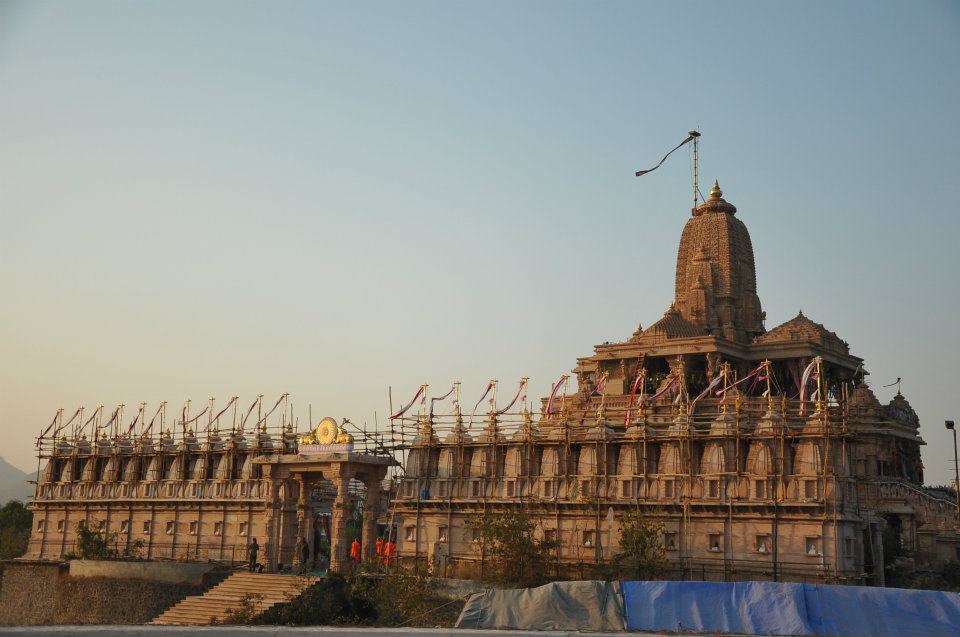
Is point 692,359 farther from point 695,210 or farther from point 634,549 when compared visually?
point 634,549

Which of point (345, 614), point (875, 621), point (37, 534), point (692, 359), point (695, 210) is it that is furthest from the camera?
point (695, 210)

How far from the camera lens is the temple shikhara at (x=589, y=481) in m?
47.1

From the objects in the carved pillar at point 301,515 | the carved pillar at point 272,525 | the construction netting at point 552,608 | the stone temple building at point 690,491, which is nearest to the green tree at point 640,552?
the stone temple building at point 690,491

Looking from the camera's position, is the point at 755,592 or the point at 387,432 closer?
the point at 755,592

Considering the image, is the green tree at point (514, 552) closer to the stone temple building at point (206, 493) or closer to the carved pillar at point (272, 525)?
the stone temple building at point (206, 493)

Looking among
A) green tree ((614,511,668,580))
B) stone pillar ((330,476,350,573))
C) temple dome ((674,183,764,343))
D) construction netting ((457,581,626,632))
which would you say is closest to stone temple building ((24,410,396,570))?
stone pillar ((330,476,350,573))

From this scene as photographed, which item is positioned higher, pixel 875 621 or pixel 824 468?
pixel 824 468

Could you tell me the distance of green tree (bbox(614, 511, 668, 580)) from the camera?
150ft

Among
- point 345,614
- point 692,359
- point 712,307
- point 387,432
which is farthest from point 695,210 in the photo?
point 345,614

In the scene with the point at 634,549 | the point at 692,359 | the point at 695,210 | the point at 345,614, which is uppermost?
the point at 695,210

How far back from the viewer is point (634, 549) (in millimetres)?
46250

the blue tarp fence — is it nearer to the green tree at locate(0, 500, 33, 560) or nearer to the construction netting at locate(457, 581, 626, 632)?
the construction netting at locate(457, 581, 626, 632)

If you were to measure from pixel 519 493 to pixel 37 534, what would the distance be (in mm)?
41064

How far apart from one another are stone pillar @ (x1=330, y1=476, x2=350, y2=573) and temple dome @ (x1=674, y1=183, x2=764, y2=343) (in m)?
44.1
